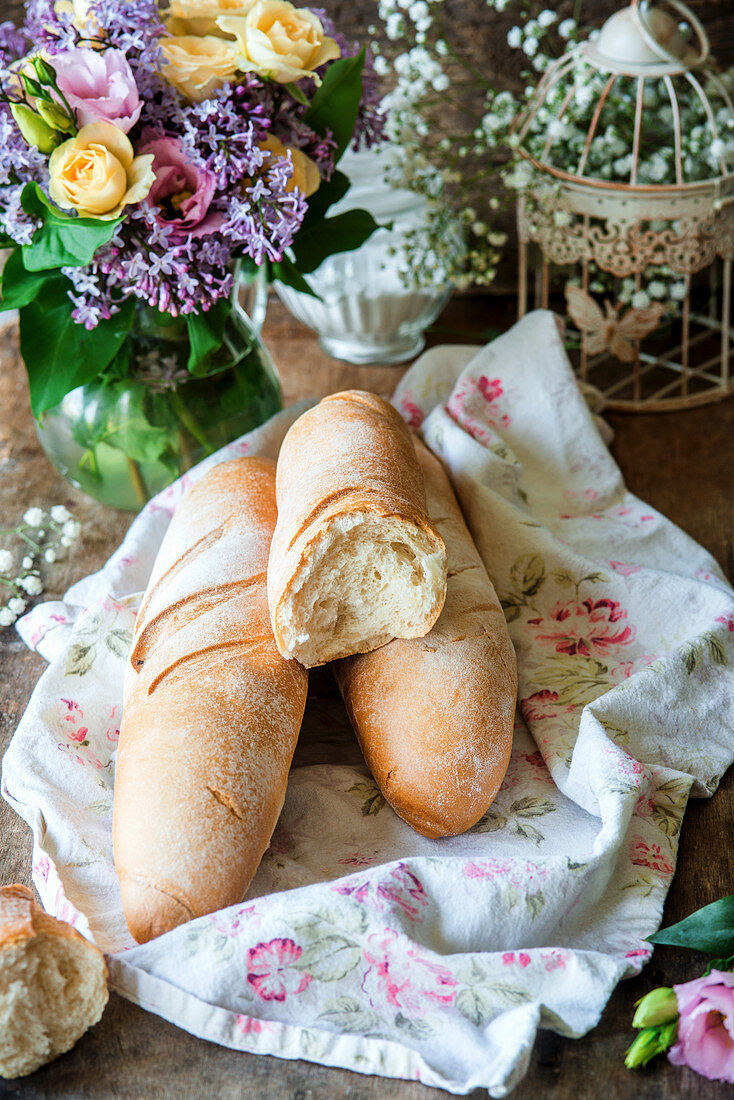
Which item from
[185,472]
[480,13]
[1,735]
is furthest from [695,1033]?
[480,13]

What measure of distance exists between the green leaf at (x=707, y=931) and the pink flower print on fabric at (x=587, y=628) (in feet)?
1.05

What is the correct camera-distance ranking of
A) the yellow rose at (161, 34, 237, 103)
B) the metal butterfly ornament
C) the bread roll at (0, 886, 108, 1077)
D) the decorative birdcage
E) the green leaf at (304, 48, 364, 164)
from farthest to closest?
the metal butterfly ornament, the decorative birdcage, the green leaf at (304, 48, 364, 164), the yellow rose at (161, 34, 237, 103), the bread roll at (0, 886, 108, 1077)

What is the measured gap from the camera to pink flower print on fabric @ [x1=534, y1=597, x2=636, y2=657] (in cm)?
100

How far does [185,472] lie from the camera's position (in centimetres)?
118

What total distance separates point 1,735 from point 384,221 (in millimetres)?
897

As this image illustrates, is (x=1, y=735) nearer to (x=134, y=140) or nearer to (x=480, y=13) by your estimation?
(x=134, y=140)

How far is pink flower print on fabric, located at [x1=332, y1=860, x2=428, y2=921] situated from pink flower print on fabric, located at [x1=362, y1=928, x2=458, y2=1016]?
0.9 inches

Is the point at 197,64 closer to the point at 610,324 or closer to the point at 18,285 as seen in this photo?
the point at 18,285

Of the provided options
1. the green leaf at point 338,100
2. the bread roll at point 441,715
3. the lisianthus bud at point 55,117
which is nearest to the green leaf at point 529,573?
the bread roll at point 441,715

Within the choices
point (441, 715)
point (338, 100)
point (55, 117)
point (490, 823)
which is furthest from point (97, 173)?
point (490, 823)

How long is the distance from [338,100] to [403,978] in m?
0.84

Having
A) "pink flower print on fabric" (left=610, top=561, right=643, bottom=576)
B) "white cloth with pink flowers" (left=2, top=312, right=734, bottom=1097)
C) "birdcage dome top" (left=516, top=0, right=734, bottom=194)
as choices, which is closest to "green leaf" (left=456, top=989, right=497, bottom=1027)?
"white cloth with pink flowers" (left=2, top=312, right=734, bottom=1097)

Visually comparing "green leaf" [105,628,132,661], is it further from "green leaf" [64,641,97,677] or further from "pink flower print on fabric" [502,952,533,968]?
"pink flower print on fabric" [502,952,533,968]

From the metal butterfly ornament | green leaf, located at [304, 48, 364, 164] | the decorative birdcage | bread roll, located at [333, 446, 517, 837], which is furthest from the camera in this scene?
the metal butterfly ornament
